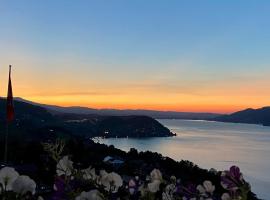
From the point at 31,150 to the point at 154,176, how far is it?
8955cm

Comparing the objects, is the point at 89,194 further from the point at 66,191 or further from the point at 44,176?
the point at 44,176

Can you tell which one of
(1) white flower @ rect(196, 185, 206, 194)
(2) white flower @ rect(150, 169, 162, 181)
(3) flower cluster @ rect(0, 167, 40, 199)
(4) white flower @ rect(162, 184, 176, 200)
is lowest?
(4) white flower @ rect(162, 184, 176, 200)

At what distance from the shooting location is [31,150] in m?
90.1

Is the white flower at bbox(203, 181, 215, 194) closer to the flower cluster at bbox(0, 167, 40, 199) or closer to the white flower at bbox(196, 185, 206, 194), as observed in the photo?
the white flower at bbox(196, 185, 206, 194)

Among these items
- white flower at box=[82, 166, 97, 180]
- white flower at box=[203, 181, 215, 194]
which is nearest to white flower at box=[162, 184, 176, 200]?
white flower at box=[203, 181, 215, 194]

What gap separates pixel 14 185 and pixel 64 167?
55cm

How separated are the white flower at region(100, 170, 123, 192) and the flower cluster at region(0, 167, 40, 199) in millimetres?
507

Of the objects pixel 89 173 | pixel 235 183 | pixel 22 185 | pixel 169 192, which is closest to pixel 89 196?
pixel 22 185

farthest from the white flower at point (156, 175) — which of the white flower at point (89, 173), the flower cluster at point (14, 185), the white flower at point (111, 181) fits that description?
the flower cluster at point (14, 185)

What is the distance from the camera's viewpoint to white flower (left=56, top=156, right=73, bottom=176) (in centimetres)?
258

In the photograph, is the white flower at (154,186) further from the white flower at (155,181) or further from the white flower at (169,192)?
the white flower at (169,192)

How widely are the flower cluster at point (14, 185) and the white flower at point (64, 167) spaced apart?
487 mm

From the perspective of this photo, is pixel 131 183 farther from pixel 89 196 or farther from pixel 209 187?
pixel 89 196

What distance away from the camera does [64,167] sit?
2.59 metres
